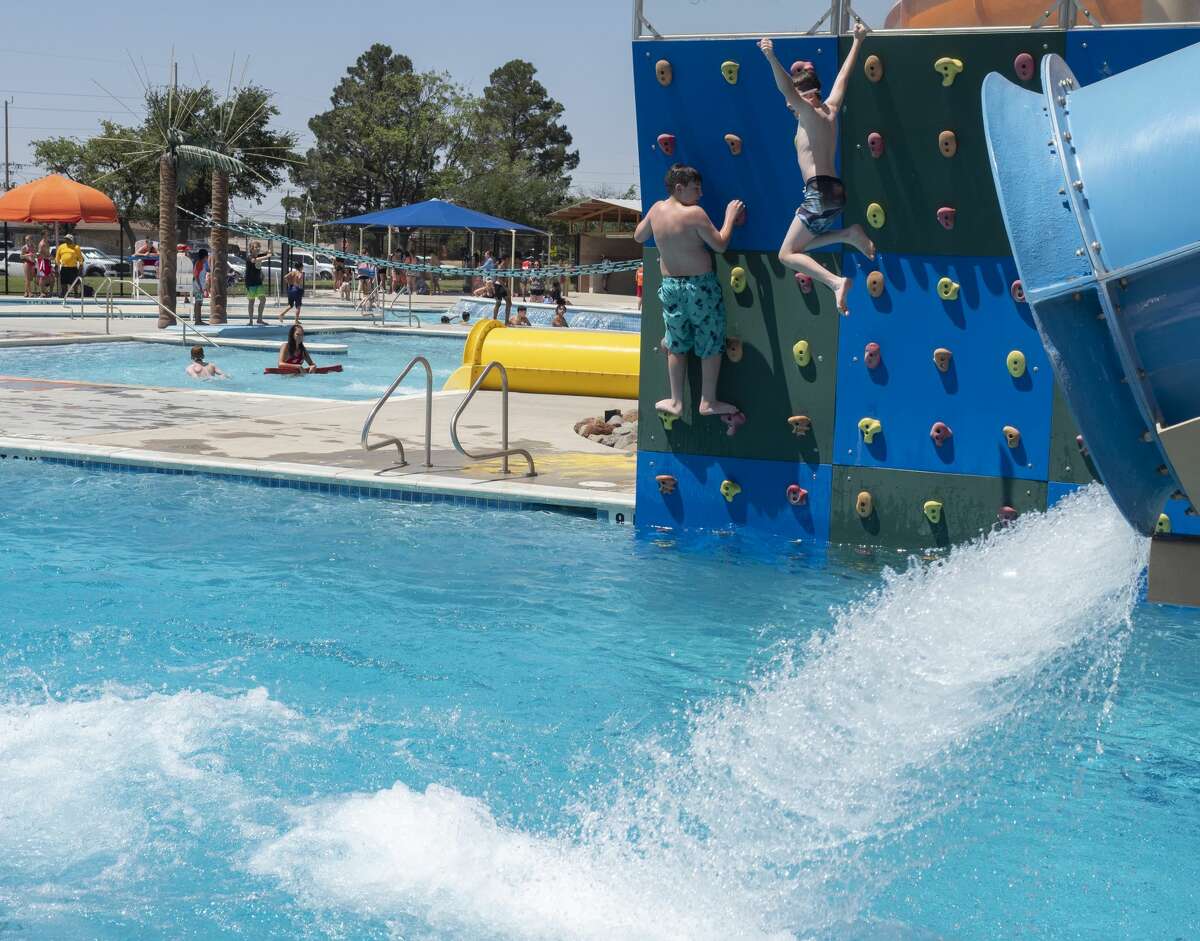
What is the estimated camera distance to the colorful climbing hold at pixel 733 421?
9125 millimetres

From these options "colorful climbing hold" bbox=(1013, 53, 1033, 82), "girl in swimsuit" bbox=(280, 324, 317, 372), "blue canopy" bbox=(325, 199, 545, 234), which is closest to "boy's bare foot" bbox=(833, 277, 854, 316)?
"colorful climbing hold" bbox=(1013, 53, 1033, 82)

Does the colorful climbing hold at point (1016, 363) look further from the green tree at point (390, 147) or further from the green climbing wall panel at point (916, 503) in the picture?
the green tree at point (390, 147)

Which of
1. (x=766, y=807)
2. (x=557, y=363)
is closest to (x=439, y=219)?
(x=557, y=363)

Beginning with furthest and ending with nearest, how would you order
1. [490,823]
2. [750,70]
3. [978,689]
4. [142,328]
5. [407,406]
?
[142,328] < [407,406] < [750,70] < [978,689] < [490,823]

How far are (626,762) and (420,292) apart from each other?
4507 centimetres

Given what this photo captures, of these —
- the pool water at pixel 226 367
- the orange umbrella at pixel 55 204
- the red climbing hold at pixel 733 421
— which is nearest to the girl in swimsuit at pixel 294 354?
the pool water at pixel 226 367

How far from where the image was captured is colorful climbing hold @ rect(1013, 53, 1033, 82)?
7793 millimetres

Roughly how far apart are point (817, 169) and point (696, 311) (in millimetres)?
1286

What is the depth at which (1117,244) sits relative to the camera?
4199mm

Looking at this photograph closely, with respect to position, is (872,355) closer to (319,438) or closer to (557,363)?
(319,438)

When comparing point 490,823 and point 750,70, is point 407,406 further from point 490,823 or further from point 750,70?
point 490,823

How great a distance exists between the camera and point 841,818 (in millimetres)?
5242

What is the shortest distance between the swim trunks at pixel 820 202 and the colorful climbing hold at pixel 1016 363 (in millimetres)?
1394

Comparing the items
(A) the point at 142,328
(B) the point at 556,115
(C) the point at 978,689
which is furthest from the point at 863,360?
(B) the point at 556,115
